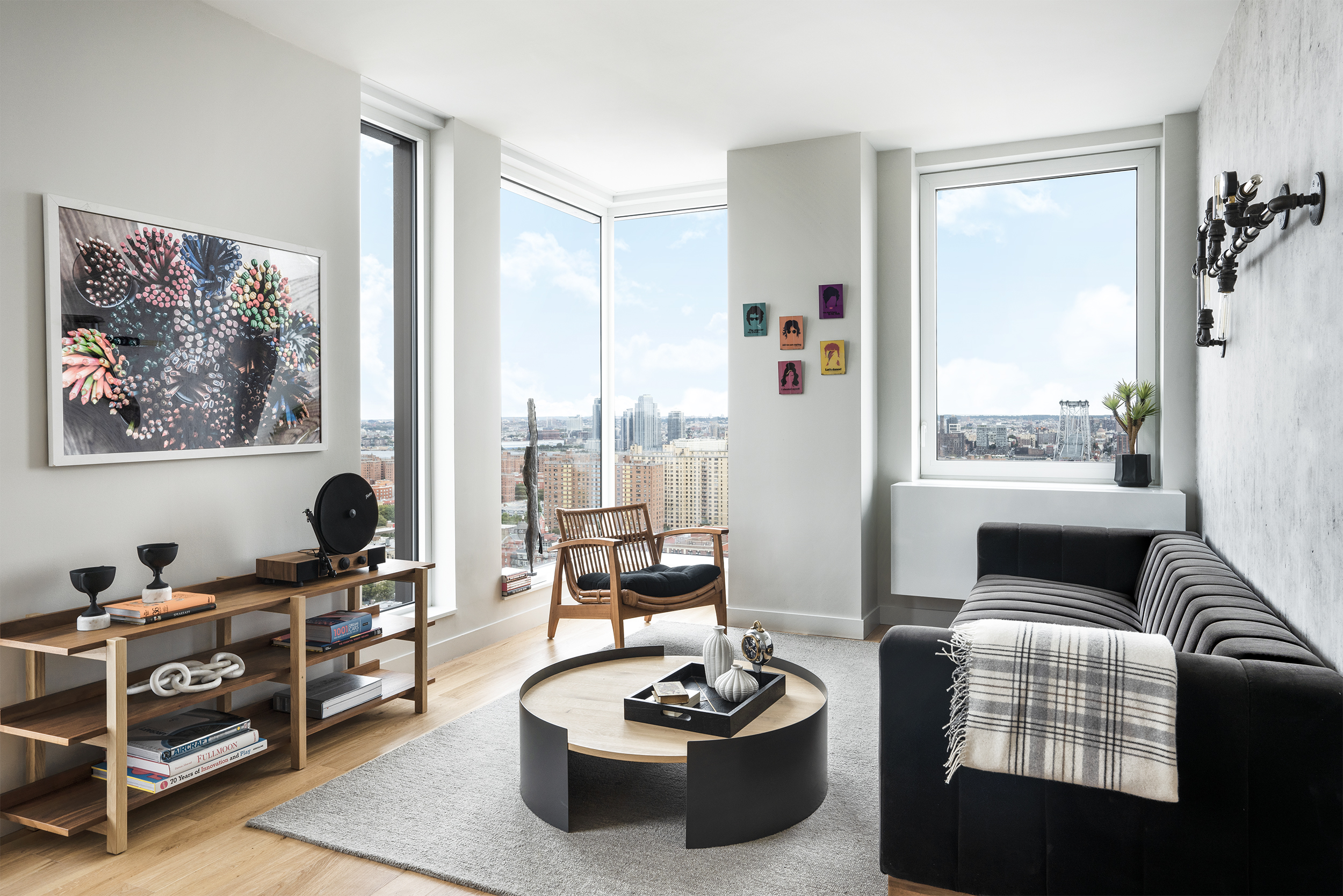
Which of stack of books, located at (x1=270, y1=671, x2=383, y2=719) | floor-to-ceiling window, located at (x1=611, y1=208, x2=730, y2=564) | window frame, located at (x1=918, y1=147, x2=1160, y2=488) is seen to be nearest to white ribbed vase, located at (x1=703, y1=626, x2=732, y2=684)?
stack of books, located at (x1=270, y1=671, x2=383, y2=719)

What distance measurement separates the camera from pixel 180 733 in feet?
8.36

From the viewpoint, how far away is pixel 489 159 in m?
4.45

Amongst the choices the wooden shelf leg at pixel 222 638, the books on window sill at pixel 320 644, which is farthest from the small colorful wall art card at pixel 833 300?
the wooden shelf leg at pixel 222 638

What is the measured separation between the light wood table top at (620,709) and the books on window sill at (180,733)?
962 millimetres

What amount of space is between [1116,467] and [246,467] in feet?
13.4

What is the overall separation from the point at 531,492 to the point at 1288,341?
3828 mm

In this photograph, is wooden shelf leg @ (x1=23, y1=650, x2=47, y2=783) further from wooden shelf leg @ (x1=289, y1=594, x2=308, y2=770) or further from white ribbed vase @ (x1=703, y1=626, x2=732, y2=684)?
white ribbed vase @ (x1=703, y1=626, x2=732, y2=684)

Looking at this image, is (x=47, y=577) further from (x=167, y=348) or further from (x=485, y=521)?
(x=485, y=521)

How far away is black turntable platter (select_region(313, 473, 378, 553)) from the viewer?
10.2 ft

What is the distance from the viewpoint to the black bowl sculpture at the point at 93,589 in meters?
2.36

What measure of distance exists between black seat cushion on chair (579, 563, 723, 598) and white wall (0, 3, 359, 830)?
138cm

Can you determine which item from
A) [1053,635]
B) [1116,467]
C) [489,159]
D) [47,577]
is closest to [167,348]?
[47,577]

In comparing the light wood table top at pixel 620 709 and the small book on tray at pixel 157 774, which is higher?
the light wood table top at pixel 620 709

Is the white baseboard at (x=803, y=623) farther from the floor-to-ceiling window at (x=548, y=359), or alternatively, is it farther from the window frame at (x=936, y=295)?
the floor-to-ceiling window at (x=548, y=359)
